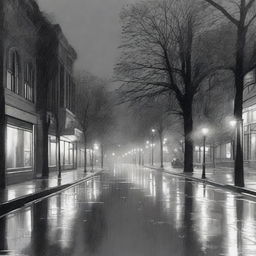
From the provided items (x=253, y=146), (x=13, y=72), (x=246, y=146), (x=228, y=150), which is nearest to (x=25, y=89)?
(x=13, y=72)

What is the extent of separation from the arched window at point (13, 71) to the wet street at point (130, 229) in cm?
1416

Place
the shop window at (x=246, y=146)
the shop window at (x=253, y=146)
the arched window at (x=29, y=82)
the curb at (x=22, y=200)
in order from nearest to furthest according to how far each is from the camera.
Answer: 1. the curb at (x=22, y=200)
2. the arched window at (x=29, y=82)
3. the shop window at (x=253, y=146)
4. the shop window at (x=246, y=146)

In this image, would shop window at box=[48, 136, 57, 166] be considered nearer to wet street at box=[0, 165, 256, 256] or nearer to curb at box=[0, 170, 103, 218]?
curb at box=[0, 170, 103, 218]

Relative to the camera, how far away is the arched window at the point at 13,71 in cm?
3141

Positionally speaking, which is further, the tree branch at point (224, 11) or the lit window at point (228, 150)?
the lit window at point (228, 150)

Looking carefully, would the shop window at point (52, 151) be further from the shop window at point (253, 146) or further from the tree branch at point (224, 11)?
A: the tree branch at point (224, 11)

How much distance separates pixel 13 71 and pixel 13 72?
67mm

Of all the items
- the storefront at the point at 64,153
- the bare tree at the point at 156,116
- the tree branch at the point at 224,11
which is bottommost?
the storefront at the point at 64,153

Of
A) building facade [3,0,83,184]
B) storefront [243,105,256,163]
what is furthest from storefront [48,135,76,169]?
storefront [243,105,256,163]

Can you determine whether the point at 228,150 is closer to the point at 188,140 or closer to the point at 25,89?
the point at 188,140

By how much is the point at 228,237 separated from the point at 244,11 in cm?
1850

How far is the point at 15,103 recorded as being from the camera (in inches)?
1252

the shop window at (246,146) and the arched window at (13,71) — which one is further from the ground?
the arched window at (13,71)

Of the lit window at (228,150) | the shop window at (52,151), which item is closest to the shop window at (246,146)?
the lit window at (228,150)
